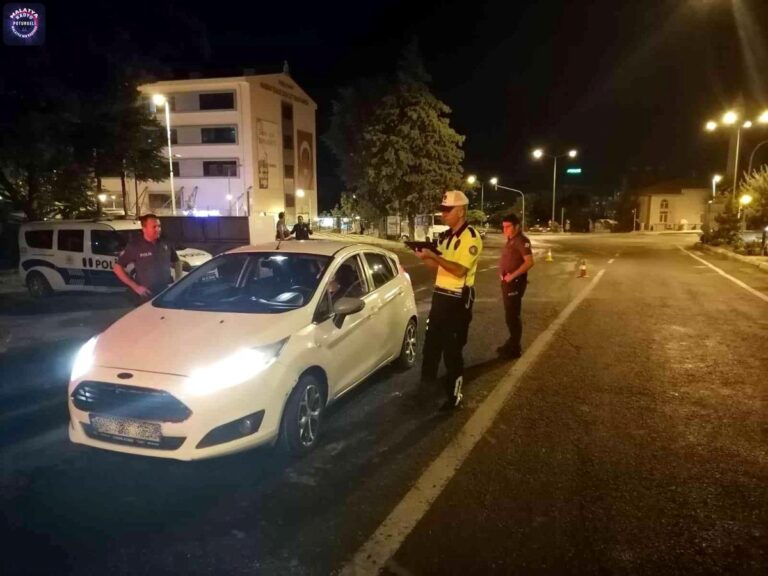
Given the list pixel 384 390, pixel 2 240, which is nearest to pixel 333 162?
pixel 2 240

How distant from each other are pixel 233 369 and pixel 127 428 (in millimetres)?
768

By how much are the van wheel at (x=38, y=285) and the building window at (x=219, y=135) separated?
1311 inches

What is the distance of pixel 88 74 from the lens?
1570 cm

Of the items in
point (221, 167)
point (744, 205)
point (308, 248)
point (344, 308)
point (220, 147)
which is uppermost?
point (220, 147)

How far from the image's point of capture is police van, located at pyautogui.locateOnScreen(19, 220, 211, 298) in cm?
1208

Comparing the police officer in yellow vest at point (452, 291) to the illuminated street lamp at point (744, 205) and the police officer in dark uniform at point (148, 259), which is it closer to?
the police officer in dark uniform at point (148, 259)

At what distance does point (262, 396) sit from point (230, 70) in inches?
1776

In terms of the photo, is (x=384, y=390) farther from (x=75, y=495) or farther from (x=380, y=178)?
(x=380, y=178)

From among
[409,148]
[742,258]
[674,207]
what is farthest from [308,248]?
[674,207]

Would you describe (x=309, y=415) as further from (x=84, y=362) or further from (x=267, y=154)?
(x=267, y=154)

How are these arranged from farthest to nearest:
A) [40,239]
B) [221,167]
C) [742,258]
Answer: [221,167] < [742,258] < [40,239]

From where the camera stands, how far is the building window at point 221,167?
44.6 meters

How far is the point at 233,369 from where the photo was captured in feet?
13.3

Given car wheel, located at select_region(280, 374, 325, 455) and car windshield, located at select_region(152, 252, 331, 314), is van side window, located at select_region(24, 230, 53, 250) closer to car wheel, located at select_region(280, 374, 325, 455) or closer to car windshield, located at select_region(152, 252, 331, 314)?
car windshield, located at select_region(152, 252, 331, 314)
